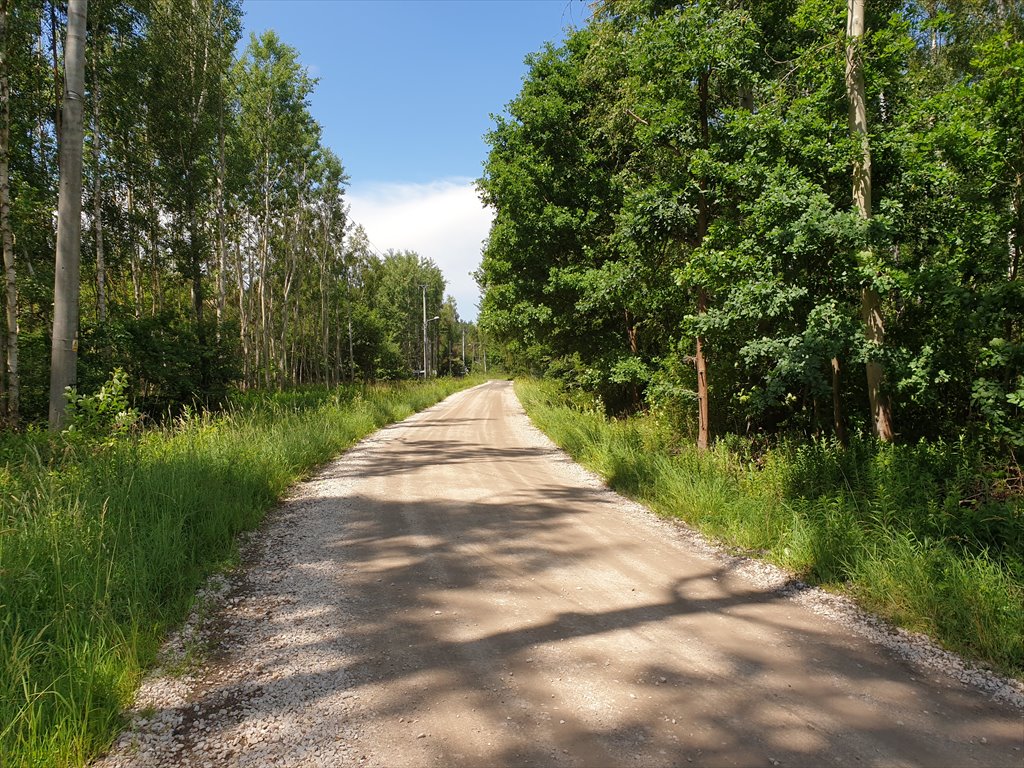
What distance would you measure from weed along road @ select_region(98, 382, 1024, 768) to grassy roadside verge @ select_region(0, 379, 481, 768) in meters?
0.24

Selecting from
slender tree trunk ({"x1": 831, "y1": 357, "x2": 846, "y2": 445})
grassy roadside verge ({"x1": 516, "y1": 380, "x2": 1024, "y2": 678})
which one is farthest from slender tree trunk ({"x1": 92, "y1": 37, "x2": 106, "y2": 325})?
slender tree trunk ({"x1": 831, "y1": 357, "x2": 846, "y2": 445})

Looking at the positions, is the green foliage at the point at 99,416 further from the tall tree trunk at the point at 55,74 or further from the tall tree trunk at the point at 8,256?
the tall tree trunk at the point at 55,74

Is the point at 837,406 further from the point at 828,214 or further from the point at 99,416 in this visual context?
the point at 99,416

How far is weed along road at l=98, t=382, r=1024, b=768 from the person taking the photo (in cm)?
231

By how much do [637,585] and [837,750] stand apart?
198 cm

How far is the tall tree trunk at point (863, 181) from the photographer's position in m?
6.21

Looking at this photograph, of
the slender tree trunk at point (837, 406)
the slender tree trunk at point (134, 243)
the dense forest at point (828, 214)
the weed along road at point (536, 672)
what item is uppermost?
the slender tree trunk at point (134, 243)

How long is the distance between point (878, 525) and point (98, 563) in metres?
6.39

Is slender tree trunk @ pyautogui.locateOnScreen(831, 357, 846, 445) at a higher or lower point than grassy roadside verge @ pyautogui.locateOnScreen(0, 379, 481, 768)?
higher

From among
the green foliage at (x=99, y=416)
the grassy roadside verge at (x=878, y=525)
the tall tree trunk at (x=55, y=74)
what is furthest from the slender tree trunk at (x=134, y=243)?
the grassy roadside verge at (x=878, y=525)

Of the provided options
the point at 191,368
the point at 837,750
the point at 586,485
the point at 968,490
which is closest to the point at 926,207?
the point at 968,490

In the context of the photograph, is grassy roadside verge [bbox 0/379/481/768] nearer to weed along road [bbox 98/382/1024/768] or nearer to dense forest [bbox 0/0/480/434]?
weed along road [bbox 98/382/1024/768]

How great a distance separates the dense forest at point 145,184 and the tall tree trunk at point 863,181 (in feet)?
33.1

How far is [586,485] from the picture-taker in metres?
8.27
